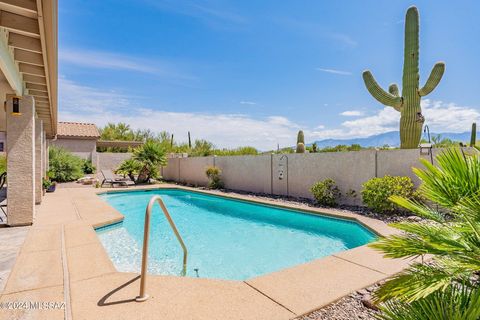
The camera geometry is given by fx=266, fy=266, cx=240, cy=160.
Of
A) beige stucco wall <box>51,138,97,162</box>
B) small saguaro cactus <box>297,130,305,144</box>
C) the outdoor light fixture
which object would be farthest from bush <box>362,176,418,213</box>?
beige stucco wall <box>51,138,97,162</box>

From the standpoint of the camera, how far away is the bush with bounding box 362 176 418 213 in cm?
809

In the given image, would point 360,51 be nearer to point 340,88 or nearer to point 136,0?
point 340,88

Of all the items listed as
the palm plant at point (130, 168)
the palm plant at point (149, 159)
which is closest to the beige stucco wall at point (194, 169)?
the palm plant at point (149, 159)

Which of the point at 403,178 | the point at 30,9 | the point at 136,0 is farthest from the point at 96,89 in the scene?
the point at 403,178

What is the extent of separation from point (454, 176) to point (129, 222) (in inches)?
357

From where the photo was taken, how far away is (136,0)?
1034 centimetres

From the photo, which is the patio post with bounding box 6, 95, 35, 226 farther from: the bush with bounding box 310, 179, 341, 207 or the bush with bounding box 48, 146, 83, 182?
the bush with bounding box 48, 146, 83, 182

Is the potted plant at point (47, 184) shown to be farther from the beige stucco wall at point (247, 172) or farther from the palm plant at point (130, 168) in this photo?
the beige stucco wall at point (247, 172)

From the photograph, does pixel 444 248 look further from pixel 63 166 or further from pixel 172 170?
pixel 63 166

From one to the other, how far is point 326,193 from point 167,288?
8.08 meters

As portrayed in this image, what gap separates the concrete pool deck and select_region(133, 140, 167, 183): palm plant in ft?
43.5

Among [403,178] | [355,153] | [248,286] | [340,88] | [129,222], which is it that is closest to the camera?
[248,286]

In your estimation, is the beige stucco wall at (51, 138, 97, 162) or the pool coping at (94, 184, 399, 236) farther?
the beige stucco wall at (51, 138, 97, 162)

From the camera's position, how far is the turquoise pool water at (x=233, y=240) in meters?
5.64
